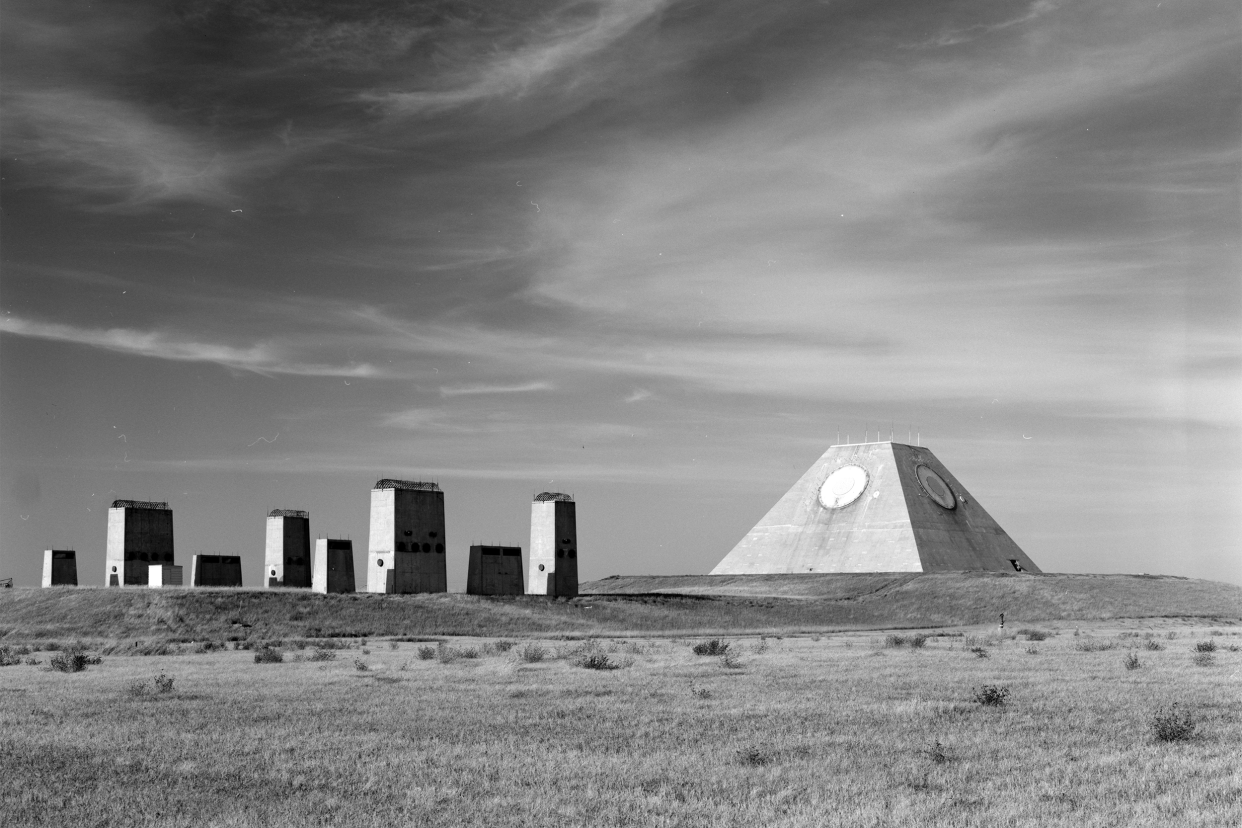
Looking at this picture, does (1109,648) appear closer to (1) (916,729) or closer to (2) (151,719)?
(1) (916,729)

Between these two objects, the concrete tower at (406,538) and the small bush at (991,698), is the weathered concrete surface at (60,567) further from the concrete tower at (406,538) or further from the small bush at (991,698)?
the small bush at (991,698)

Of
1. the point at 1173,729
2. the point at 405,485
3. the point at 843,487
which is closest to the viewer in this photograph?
the point at 1173,729

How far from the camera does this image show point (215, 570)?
63.5 metres

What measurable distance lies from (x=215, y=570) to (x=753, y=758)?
5590 cm

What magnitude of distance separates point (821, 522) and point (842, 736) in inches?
2497

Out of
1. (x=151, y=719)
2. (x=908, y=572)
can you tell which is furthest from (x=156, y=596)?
(x=908, y=572)

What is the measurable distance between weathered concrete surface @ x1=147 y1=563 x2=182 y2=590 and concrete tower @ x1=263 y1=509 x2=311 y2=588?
4276 mm

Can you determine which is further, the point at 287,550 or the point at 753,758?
the point at 287,550

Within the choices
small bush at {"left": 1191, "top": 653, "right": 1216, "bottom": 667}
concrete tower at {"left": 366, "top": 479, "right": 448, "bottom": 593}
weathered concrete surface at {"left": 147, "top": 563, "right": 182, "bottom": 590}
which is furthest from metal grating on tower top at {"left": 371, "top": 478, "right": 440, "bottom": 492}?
small bush at {"left": 1191, "top": 653, "right": 1216, "bottom": 667}

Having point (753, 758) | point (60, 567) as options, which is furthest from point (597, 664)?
point (60, 567)

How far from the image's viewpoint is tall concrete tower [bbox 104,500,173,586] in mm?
60156

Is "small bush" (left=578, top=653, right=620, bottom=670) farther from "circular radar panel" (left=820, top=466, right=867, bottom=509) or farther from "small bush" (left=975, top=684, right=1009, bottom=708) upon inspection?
"circular radar panel" (left=820, top=466, right=867, bottom=509)

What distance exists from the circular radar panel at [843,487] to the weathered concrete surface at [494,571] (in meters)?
29.7

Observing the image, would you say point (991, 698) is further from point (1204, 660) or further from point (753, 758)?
point (1204, 660)
